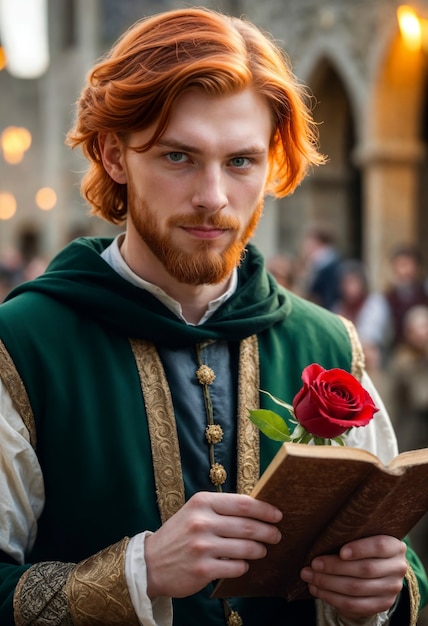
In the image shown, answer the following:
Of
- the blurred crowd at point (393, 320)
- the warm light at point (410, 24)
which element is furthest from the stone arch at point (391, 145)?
the blurred crowd at point (393, 320)

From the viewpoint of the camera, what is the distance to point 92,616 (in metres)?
2.02

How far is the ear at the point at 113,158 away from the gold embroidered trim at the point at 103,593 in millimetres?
772

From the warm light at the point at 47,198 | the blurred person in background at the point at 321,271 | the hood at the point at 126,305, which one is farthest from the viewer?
the warm light at the point at 47,198

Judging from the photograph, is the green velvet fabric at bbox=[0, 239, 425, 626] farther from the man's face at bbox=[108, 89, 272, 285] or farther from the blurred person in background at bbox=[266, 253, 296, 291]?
the blurred person in background at bbox=[266, 253, 296, 291]

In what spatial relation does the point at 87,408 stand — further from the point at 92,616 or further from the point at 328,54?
the point at 328,54

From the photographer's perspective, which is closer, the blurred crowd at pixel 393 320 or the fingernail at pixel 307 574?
the fingernail at pixel 307 574

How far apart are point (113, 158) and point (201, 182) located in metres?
0.29

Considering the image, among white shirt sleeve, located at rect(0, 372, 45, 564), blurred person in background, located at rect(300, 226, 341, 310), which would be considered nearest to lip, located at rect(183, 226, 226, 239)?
white shirt sleeve, located at rect(0, 372, 45, 564)

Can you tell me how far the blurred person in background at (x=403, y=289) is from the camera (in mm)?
7738

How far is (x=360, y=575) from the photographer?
1.98 metres

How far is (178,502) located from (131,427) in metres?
0.18

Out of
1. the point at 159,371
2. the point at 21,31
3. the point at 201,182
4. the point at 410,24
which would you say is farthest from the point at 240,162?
the point at 21,31

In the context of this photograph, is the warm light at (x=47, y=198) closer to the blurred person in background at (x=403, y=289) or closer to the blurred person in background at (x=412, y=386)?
the blurred person in background at (x=403, y=289)

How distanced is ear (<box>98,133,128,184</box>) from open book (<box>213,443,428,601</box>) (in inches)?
31.5
